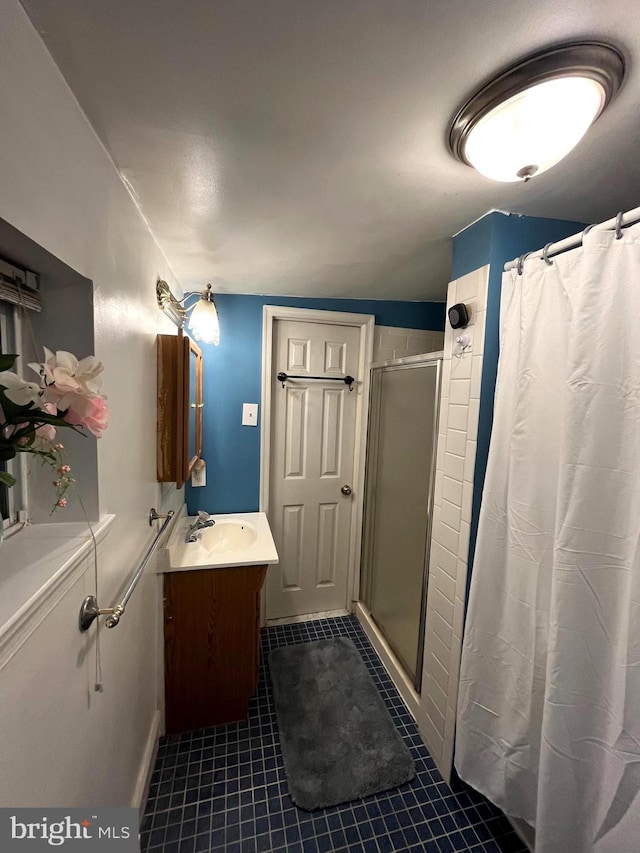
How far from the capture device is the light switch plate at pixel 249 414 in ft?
6.87

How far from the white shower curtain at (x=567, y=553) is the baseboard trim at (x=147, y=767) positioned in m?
1.19

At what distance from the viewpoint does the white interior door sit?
2.16 m

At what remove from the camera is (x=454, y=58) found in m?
0.60

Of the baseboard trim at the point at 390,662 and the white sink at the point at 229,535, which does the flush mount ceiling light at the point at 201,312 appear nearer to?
the white sink at the point at 229,535

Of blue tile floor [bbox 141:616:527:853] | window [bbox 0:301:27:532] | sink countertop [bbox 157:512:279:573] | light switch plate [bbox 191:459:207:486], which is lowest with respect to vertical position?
blue tile floor [bbox 141:616:527:853]

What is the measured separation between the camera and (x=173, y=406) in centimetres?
136

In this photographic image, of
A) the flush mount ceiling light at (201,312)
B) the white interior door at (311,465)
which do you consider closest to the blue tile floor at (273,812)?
the white interior door at (311,465)

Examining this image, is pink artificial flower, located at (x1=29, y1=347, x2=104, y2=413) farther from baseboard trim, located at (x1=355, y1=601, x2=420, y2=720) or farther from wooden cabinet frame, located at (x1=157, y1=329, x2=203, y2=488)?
baseboard trim, located at (x1=355, y1=601, x2=420, y2=720)

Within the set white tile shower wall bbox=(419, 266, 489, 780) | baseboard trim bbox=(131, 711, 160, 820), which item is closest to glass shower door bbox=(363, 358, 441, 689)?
white tile shower wall bbox=(419, 266, 489, 780)

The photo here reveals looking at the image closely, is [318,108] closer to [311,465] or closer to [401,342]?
[401,342]

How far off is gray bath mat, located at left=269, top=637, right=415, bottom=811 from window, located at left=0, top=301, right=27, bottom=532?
144 cm

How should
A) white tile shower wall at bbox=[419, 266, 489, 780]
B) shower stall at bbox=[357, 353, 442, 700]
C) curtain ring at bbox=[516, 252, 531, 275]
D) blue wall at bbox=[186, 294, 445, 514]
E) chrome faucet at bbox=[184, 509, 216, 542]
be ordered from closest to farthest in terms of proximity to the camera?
curtain ring at bbox=[516, 252, 531, 275], white tile shower wall at bbox=[419, 266, 489, 780], shower stall at bbox=[357, 353, 442, 700], chrome faucet at bbox=[184, 509, 216, 542], blue wall at bbox=[186, 294, 445, 514]

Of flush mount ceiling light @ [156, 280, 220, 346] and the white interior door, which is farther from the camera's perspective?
the white interior door

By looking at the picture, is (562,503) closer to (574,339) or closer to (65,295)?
(574,339)
